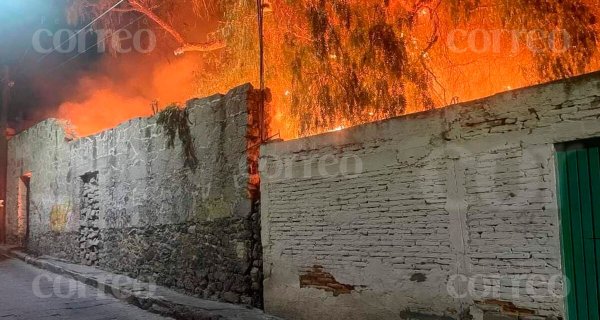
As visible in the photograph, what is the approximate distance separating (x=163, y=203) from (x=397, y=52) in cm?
511

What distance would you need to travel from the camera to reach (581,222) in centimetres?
433

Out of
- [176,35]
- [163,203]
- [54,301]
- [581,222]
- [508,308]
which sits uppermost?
[176,35]

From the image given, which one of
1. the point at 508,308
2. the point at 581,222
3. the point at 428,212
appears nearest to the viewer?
the point at 581,222

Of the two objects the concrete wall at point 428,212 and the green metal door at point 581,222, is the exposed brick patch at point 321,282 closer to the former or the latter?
the concrete wall at point 428,212

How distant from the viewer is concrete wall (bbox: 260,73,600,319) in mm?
4480

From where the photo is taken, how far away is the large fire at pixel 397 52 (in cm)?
628

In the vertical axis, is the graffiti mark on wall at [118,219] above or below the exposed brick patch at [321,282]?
above

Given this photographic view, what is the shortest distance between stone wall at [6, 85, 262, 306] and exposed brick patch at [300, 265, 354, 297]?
1048 mm

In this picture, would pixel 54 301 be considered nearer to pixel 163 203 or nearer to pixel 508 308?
pixel 163 203

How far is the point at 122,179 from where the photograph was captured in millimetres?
10727

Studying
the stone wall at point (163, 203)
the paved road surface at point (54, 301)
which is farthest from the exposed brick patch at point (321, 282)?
the paved road surface at point (54, 301)

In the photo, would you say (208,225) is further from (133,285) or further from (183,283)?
(133,285)

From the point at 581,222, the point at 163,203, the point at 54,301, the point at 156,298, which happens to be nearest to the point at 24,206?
the point at 54,301

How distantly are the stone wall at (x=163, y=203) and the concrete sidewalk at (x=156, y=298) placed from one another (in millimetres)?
226
